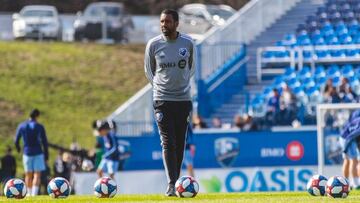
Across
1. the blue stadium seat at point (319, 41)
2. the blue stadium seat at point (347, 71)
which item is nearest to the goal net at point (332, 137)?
the blue stadium seat at point (347, 71)

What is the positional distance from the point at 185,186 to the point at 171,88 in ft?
4.54

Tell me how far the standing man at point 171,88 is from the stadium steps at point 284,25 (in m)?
20.5

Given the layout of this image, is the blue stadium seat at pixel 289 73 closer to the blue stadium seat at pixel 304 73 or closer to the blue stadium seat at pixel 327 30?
the blue stadium seat at pixel 304 73

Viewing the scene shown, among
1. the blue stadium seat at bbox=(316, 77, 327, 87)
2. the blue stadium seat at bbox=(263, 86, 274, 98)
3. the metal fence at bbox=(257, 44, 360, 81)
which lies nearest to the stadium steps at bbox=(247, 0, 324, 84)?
the metal fence at bbox=(257, 44, 360, 81)

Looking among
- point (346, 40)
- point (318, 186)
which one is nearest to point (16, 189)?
point (318, 186)

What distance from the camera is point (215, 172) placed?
106 ft

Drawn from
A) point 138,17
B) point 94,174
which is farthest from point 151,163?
point 138,17

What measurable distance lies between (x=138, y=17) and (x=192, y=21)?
23.8 feet

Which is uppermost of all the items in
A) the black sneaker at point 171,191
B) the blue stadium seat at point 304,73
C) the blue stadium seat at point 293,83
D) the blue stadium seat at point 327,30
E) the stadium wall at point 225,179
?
the blue stadium seat at point 327,30

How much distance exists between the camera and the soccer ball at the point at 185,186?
1884 centimetres

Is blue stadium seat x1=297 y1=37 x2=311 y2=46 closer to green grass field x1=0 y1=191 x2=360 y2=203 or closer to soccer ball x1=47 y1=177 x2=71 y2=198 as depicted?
green grass field x1=0 y1=191 x2=360 y2=203

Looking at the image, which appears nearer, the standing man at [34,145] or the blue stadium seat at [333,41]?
the standing man at [34,145]

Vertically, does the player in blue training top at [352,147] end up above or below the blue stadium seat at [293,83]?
below

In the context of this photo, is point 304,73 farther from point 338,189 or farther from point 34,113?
point 338,189
